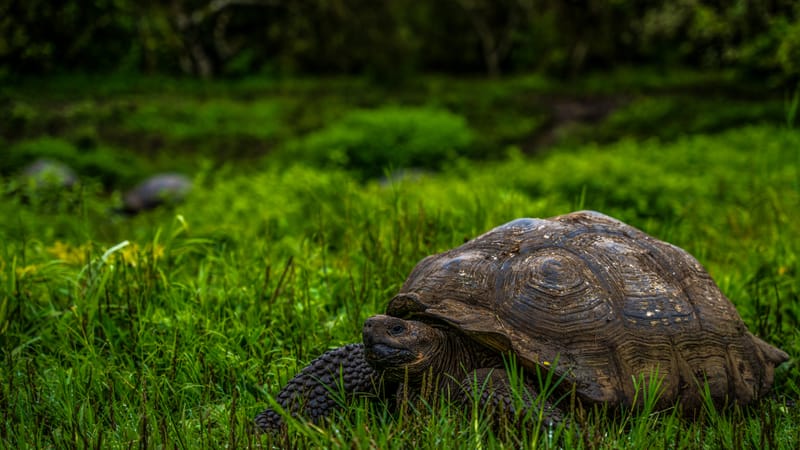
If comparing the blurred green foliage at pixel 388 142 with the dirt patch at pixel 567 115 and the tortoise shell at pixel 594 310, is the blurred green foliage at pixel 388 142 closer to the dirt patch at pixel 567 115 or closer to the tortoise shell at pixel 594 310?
the dirt patch at pixel 567 115

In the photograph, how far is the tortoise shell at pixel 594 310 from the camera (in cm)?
237

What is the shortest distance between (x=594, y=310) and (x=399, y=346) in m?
0.67

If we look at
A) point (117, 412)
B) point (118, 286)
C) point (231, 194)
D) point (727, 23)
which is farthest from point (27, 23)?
point (727, 23)

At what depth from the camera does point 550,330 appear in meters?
2.37

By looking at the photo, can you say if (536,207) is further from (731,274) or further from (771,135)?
(771,135)

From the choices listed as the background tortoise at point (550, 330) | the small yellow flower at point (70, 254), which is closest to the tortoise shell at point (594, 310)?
the background tortoise at point (550, 330)

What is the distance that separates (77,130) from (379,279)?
13642 millimetres

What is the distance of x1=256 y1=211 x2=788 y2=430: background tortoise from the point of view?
7.70ft

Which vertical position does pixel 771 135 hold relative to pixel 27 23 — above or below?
below

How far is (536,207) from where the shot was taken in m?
4.74

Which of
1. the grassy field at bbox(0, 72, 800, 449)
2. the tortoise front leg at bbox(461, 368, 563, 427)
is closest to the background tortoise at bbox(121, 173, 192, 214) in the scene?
the grassy field at bbox(0, 72, 800, 449)

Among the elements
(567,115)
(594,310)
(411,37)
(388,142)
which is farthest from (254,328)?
(411,37)

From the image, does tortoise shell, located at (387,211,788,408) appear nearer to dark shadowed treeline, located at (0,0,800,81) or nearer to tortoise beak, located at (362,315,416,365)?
tortoise beak, located at (362,315,416,365)

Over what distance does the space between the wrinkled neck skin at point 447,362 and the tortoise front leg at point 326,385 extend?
115mm
